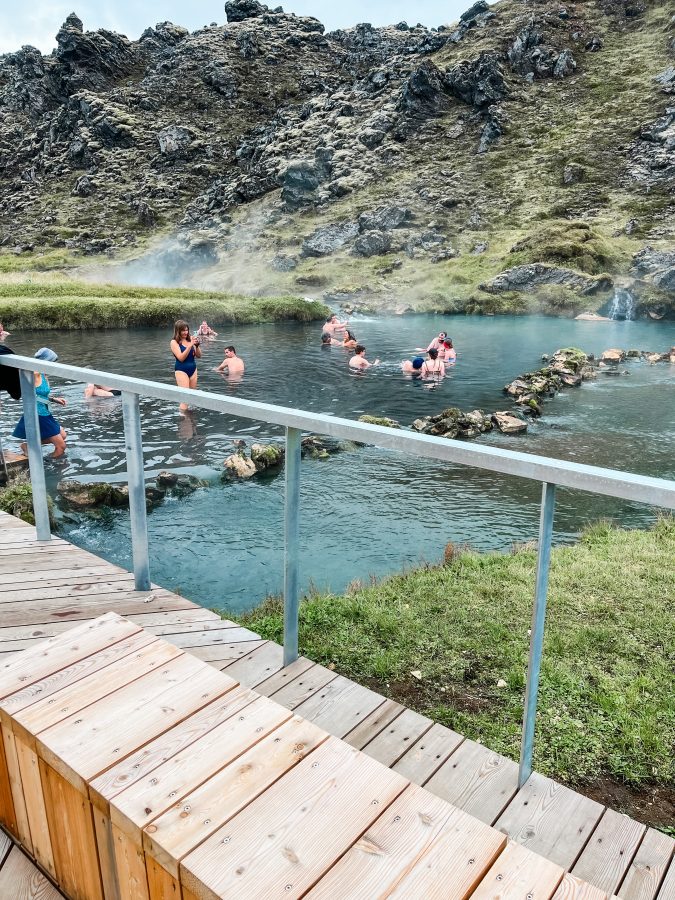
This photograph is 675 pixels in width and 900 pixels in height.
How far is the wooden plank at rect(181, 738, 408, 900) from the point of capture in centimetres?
137

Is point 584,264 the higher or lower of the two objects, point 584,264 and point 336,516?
the higher

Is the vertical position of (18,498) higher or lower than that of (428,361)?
Result: higher

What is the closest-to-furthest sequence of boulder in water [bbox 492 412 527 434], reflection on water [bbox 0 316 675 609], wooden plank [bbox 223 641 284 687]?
wooden plank [bbox 223 641 284 687] → reflection on water [bbox 0 316 675 609] → boulder in water [bbox 492 412 527 434]

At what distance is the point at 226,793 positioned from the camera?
1.62m

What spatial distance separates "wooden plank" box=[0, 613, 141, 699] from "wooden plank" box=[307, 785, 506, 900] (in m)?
1.24

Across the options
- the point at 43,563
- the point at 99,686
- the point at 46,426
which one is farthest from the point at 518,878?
the point at 46,426

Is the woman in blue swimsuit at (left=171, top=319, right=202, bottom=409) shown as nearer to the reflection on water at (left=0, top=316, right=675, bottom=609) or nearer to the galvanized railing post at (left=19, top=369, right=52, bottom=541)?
the reflection on water at (left=0, top=316, right=675, bottom=609)

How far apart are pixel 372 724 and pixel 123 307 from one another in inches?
1213

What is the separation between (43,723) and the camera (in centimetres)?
185

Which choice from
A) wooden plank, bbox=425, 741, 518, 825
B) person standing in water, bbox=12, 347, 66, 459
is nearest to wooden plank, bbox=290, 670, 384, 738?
wooden plank, bbox=425, 741, 518, 825

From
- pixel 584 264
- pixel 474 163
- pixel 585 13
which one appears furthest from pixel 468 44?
pixel 584 264

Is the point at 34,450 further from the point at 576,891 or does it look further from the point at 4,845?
the point at 576,891

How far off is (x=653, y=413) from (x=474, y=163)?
75.2 metres

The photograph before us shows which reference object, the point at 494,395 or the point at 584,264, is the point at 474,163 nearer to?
the point at 584,264
